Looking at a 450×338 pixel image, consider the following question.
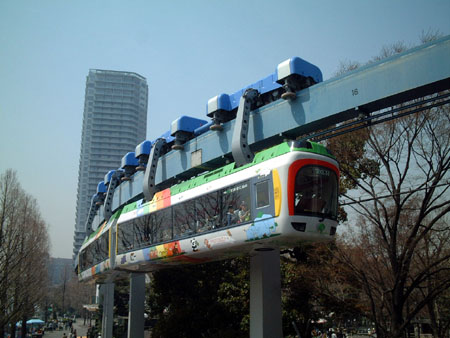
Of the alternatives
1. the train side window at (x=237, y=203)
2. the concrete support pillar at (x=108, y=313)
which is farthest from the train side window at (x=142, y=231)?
the concrete support pillar at (x=108, y=313)

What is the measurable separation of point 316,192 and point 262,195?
136 cm

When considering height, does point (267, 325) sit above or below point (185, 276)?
below

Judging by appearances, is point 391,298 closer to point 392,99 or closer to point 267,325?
point 267,325

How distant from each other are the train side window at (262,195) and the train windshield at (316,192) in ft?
2.53

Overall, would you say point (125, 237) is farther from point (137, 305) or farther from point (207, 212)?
point (137, 305)

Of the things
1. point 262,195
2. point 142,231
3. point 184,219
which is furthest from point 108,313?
point 262,195

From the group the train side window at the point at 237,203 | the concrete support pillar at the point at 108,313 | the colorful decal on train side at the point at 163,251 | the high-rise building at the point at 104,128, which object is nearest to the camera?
the train side window at the point at 237,203

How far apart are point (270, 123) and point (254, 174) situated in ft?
8.80

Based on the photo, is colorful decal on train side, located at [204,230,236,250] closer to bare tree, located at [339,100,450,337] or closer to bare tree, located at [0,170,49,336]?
bare tree, located at [339,100,450,337]

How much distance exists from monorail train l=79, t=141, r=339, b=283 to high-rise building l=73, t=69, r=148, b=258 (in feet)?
471

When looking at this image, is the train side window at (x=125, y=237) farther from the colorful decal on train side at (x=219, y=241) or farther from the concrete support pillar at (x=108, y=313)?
the concrete support pillar at (x=108, y=313)

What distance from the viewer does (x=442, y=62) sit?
10.0 metres

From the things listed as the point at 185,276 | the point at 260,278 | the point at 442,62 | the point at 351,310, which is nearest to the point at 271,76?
the point at 442,62

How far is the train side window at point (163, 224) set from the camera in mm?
14578
